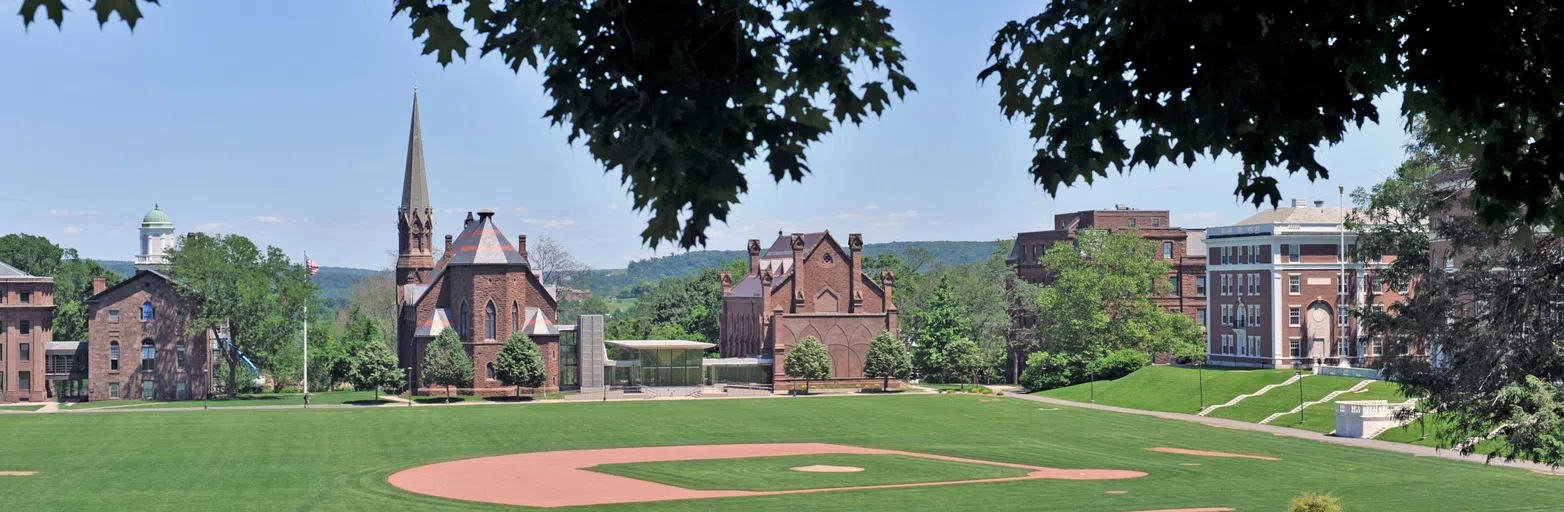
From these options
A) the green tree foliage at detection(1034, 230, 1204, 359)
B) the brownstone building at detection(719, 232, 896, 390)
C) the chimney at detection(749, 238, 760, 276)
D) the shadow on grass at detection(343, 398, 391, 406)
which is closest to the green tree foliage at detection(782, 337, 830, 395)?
the brownstone building at detection(719, 232, 896, 390)

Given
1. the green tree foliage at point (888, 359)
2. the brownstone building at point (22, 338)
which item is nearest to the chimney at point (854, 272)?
the green tree foliage at point (888, 359)

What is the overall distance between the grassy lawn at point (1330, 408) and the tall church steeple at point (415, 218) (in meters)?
63.7

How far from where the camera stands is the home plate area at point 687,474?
47.2 m

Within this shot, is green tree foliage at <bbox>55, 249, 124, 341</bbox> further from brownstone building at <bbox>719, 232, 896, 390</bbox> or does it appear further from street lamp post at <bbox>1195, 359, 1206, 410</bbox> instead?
street lamp post at <bbox>1195, 359, 1206, 410</bbox>

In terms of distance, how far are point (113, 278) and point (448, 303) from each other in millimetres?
38005

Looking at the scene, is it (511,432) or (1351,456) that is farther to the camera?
(511,432)

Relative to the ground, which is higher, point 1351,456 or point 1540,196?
point 1540,196

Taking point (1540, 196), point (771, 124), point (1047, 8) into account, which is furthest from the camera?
point (1047, 8)

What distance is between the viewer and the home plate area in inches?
1860

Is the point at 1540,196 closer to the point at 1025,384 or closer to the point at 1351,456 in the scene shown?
the point at 1351,456

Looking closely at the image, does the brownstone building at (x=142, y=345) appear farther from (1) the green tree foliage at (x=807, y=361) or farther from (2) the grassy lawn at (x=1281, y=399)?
(2) the grassy lawn at (x=1281, y=399)

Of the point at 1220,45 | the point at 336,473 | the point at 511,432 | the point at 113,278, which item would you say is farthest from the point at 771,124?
the point at 113,278

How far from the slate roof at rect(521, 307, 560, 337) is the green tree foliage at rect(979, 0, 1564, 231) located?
8669 cm

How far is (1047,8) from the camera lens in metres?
11.2
